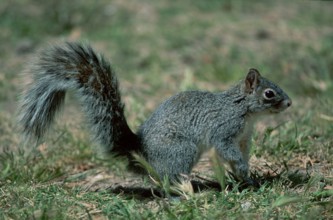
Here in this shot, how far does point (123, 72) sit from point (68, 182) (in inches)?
140

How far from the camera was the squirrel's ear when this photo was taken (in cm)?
477

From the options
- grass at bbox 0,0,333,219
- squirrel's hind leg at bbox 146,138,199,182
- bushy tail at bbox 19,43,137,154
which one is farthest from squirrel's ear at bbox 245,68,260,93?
bushy tail at bbox 19,43,137,154

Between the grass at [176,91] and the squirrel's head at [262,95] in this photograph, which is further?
the squirrel's head at [262,95]

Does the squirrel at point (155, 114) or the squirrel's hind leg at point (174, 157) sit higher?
the squirrel at point (155, 114)

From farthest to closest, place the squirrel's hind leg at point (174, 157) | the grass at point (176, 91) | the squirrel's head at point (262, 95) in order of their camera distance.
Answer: the squirrel's head at point (262, 95) < the squirrel's hind leg at point (174, 157) < the grass at point (176, 91)

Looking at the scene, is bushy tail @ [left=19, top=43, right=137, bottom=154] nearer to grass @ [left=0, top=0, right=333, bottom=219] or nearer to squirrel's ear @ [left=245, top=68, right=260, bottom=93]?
grass @ [left=0, top=0, right=333, bottom=219]

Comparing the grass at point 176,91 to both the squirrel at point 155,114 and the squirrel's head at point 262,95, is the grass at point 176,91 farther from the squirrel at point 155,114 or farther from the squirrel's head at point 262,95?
the squirrel's head at point 262,95

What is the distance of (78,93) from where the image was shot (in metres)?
4.61

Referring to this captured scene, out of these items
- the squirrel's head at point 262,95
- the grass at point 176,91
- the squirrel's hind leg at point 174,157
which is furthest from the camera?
the squirrel's head at point 262,95

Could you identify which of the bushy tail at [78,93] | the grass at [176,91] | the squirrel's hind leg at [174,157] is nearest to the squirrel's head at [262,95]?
the grass at [176,91]

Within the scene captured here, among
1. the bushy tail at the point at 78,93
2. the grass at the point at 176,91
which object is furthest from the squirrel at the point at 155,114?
the grass at the point at 176,91

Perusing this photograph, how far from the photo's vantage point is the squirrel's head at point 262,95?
4.75 m

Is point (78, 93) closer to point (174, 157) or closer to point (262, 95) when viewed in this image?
point (174, 157)

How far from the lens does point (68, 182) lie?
16.9 ft
